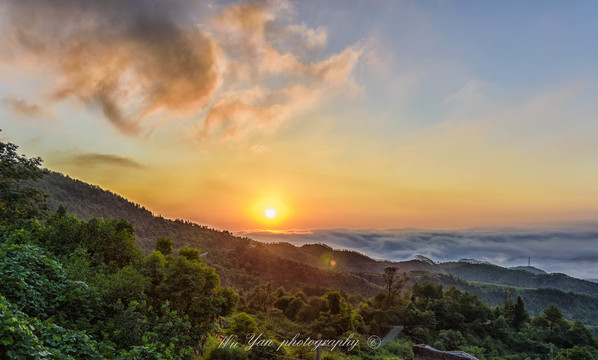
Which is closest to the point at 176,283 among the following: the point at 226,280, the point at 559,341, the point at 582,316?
the point at 559,341

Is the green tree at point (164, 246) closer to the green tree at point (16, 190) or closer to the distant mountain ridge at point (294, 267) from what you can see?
the green tree at point (16, 190)

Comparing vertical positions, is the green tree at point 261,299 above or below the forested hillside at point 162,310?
below

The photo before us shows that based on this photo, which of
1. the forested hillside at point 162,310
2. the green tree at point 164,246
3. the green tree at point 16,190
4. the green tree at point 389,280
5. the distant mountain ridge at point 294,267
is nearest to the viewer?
the forested hillside at point 162,310

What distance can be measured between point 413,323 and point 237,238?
76.7 meters

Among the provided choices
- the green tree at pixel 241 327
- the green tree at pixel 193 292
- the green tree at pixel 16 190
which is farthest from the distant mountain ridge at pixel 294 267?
the green tree at pixel 16 190

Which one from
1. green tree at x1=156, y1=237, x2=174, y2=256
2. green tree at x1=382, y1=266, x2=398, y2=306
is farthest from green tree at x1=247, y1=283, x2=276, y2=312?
green tree at x1=156, y1=237, x2=174, y2=256

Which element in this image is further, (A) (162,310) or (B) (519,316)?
(B) (519,316)

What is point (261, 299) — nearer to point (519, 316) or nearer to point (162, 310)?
point (519, 316)

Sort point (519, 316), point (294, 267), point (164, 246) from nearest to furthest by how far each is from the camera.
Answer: point (164, 246), point (519, 316), point (294, 267)

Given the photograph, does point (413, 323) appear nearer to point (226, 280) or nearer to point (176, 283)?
point (176, 283)

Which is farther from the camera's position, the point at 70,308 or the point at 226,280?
the point at 226,280

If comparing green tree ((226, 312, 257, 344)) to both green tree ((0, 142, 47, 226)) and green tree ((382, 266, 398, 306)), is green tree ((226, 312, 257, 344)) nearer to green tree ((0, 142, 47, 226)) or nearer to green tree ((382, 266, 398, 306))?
green tree ((0, 142, 47, 226))

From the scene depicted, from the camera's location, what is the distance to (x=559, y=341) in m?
31.5

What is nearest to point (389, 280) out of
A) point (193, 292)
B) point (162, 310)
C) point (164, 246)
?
point (164, 246)
